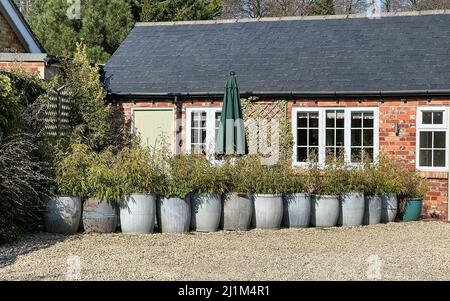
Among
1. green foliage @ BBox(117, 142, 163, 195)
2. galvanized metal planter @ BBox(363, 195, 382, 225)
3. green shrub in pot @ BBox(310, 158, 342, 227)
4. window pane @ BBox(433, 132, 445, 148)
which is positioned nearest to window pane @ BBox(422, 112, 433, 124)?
window pane @ BBox(433, 132, 445, 148)

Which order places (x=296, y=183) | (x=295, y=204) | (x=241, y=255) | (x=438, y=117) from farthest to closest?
1. (x=438, y=117)
2. (x=296, y=183)
3. (x=295, y=204)
4. (x=241, y=255)

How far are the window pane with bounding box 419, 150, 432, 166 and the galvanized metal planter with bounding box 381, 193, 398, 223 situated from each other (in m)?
2.18

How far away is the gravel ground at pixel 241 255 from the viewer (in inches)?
352

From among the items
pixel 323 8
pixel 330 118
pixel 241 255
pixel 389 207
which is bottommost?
pixel 241 255

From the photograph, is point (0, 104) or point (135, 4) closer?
point (0, 104)

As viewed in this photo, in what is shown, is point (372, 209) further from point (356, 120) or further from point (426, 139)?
point (356, 120)

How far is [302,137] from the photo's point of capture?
1703 centimetres

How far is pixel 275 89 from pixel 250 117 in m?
0.88

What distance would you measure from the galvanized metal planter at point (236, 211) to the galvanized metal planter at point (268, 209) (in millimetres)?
200

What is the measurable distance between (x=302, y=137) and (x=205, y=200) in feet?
16.9

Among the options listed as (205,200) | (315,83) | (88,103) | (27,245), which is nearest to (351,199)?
(205,200)

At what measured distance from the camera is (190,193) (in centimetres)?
1245
